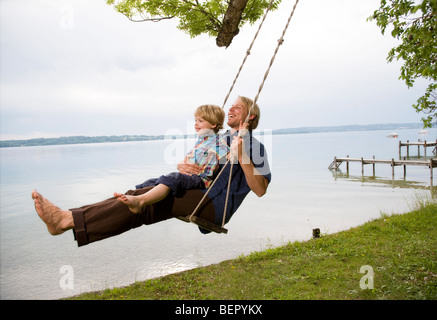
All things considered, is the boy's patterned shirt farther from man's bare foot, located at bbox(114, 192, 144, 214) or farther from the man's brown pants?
man's bare foot, located at bbox(114, 192, 144, 214)

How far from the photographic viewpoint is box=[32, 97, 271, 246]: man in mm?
2273

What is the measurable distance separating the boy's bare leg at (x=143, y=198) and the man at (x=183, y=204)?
13 centimetres

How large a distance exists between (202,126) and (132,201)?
87cm

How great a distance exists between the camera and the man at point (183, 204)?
7.46ft

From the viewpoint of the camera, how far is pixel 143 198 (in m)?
2.33

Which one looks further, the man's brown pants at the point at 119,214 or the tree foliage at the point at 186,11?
the tree foliage at the point at 186,11

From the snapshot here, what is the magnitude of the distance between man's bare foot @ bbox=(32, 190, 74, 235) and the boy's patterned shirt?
993mm

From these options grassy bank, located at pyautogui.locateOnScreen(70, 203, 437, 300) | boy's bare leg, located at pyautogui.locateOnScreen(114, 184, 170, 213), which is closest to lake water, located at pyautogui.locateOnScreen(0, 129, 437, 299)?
grassy bank, located at pyautogui.locateOnScreen(70, 203, 437, 300)

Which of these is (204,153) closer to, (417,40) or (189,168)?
(189,168)

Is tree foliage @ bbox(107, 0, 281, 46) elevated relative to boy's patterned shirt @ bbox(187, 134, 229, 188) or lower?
elevated

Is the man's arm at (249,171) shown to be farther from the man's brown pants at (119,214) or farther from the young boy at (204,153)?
the man's brown pants at (119,214)

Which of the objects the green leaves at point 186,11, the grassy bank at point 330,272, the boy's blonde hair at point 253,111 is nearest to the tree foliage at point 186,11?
the green leaves at point 186,11
